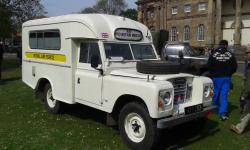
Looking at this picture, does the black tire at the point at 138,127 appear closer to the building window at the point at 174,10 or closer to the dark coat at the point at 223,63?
the dark coat at the point at 223,63

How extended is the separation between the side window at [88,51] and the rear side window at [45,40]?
1031 millimetres

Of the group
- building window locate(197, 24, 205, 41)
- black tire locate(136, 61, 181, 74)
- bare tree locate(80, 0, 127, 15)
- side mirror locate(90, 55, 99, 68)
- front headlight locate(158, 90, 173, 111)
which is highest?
bare tree locate(80, 0, 127, 15)

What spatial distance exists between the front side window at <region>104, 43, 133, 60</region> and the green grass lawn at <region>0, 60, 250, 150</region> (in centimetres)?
187

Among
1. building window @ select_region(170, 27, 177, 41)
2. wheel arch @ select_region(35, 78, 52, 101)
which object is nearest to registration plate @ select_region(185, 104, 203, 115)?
wheel arch @ select_region(35, 78, 52, 101)

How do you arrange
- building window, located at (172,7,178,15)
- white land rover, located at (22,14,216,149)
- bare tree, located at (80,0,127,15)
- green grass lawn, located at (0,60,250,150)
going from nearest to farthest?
white land rover, located at (22,14,216,149) → green grass lawn, located at (0,60,250,150) → building window, located at (172,7,178,15) → bare tree, located at (80,0,127,15)

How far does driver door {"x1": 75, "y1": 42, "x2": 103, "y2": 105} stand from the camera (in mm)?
7773

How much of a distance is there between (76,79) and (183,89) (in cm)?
291

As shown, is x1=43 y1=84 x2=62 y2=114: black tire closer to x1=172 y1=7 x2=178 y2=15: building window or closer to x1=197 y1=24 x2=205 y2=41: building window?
x1=197 y1=24 x2=205 y2=41: building window

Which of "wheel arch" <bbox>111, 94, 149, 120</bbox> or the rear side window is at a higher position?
the rear side window

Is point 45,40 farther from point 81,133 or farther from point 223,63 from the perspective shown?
point 223,63

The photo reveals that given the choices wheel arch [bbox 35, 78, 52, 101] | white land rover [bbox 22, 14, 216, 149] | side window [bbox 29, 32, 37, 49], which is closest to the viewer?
white land rover [bbox 22, 14, 216, 149]

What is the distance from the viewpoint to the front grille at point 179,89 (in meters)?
6.98

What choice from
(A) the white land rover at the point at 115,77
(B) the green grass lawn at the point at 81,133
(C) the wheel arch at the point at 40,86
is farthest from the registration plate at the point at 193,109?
(C) the wheel arch at the point at 40,86

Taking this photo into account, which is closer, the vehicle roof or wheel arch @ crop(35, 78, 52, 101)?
the vehicle roof
